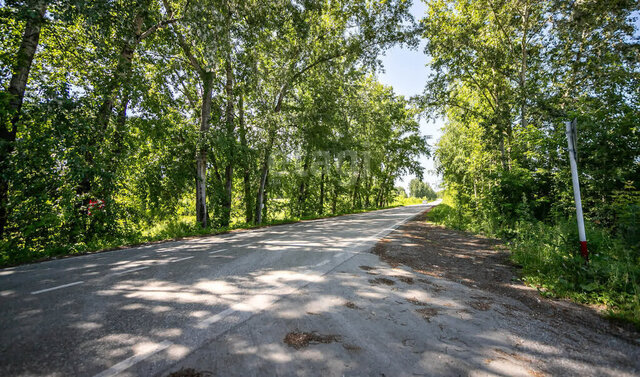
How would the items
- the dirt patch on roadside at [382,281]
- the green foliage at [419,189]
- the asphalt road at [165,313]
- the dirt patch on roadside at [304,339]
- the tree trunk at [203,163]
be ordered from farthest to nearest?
the green foliage at [419,189]
the tree trunk at [203,163]
the dirt patch on roadside at [382,281]
the dirt patch on roadside at [304,339]
the asphalt road at [165,313]

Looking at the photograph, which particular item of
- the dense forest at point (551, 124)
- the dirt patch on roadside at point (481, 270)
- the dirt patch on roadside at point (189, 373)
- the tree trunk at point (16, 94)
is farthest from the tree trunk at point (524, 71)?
the tree trunk at point (16, 94)

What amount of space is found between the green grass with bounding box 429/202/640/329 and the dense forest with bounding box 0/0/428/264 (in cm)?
1056

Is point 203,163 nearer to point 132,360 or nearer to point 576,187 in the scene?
point 132,360

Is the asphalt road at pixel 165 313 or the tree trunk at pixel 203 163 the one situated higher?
the tree trunk at pixel 203 163

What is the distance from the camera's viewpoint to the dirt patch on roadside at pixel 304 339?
2254mm

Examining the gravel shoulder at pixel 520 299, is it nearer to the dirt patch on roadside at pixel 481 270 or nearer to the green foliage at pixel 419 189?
the dirt patch on roadside at pixel 481 270

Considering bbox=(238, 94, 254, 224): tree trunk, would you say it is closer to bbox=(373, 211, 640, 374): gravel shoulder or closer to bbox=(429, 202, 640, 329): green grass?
bbox=(373, 211, 640, 374): gravel shoulder

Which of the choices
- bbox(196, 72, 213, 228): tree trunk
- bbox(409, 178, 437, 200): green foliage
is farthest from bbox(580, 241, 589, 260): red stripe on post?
bbox(409, 178, 437, 200): green foliage

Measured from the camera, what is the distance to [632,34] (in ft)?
30.2

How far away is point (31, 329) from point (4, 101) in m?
6.71

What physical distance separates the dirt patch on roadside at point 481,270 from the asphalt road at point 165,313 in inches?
66.0

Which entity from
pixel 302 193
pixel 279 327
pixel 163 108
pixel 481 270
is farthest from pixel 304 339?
pixel 302 193

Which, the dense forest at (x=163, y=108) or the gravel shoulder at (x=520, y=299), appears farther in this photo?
the dense forest at (x=163, y=108)

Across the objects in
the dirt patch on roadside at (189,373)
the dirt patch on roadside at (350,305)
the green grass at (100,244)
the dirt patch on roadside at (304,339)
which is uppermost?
the green grass at (100,244)
